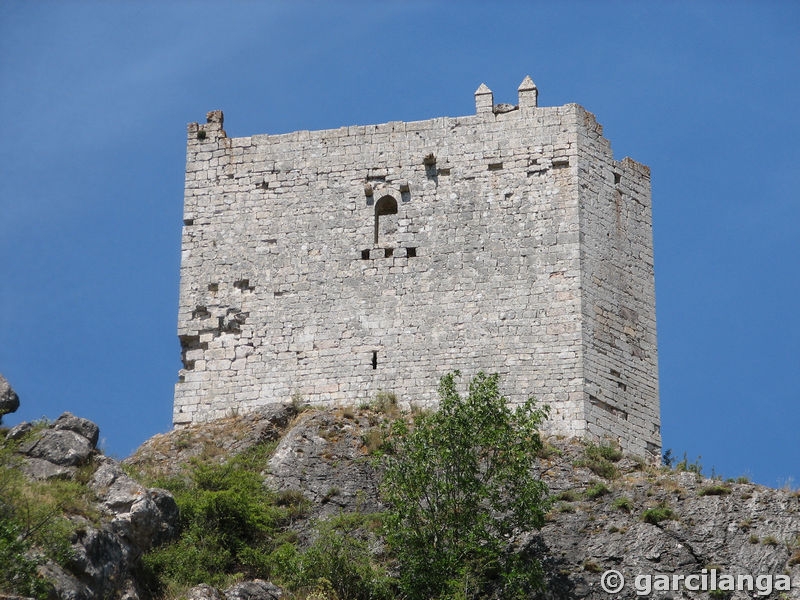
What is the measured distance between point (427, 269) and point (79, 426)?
7795mm

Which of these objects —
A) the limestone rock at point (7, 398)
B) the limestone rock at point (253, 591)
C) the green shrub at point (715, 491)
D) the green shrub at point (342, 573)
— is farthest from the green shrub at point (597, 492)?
the limestone rock at point (7, 398)

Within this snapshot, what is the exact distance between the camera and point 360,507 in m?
30.5

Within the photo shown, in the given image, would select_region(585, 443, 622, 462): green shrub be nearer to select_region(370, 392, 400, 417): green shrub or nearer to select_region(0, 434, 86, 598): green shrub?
select_region(370, 392, 400, 417): green shrub

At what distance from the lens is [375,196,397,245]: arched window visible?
34594mm

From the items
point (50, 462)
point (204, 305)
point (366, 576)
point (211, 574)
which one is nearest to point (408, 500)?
point (366, 576)

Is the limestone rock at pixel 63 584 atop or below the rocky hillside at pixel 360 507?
below

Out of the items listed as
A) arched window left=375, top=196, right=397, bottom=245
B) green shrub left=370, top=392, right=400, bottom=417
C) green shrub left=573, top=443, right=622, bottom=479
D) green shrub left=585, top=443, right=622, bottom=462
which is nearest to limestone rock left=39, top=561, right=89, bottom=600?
green shrub left=370, top=392, right=400, bottom=417

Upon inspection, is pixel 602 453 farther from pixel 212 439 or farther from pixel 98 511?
pixel 98 511

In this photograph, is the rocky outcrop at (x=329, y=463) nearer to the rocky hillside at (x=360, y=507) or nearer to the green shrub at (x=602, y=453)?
the rocky hillside at (x=360, y=507)

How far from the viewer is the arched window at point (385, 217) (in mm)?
34594

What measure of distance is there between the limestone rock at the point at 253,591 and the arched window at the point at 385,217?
351 inches

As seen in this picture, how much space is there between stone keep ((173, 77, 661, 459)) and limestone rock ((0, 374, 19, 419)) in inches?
204

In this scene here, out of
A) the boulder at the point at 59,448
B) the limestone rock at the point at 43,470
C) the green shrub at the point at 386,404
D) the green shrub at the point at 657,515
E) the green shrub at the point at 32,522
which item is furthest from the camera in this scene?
the green shrub at the point at 386,404

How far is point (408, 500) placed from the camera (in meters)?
27.9
